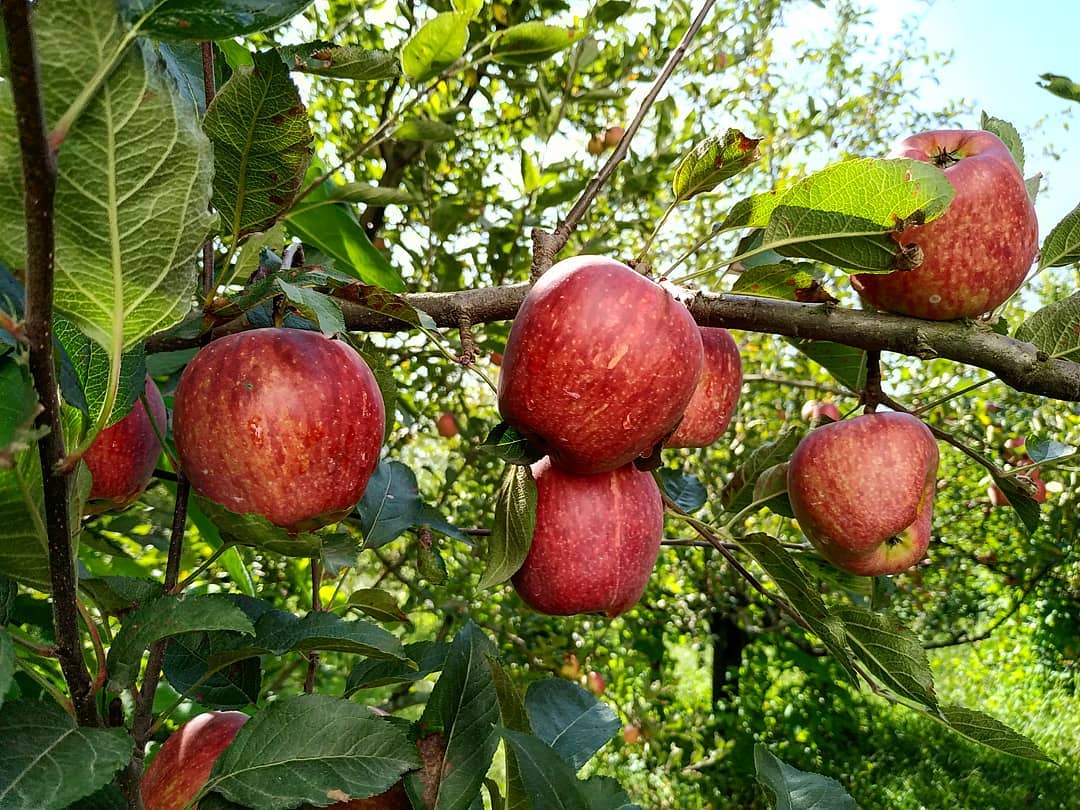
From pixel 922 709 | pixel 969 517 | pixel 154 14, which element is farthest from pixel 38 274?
pixel 969 517

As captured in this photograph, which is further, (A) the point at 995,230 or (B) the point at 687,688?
(B) the point at 687,688

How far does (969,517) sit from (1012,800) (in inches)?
53.0

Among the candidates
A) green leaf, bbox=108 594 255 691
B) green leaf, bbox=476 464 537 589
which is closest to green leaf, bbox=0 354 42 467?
green leaf, bbox=108 594 255 691

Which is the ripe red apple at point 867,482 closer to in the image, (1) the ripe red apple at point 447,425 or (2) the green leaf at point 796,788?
(2) the green leaf at point 796,788

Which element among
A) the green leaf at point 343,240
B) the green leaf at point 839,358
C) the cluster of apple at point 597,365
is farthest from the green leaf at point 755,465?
the green leaf at point 343,240

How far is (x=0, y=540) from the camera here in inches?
18.2

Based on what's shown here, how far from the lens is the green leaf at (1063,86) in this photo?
35.1 inches

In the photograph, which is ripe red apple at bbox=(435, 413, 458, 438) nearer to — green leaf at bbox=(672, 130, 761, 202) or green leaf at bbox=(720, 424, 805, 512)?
green leaf at bbox=(720, 424, 805, 512)

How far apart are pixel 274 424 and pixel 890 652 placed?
69cm

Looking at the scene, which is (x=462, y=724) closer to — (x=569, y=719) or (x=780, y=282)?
(x=569, y=719)

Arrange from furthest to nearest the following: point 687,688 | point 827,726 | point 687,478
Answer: point 687,688, point 827,726, point 687,478

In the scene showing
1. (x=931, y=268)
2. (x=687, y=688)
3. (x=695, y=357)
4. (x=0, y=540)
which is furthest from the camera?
(x=687, y=688)

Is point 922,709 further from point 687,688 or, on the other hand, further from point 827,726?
point 687,688

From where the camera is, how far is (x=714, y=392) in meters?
1.04
